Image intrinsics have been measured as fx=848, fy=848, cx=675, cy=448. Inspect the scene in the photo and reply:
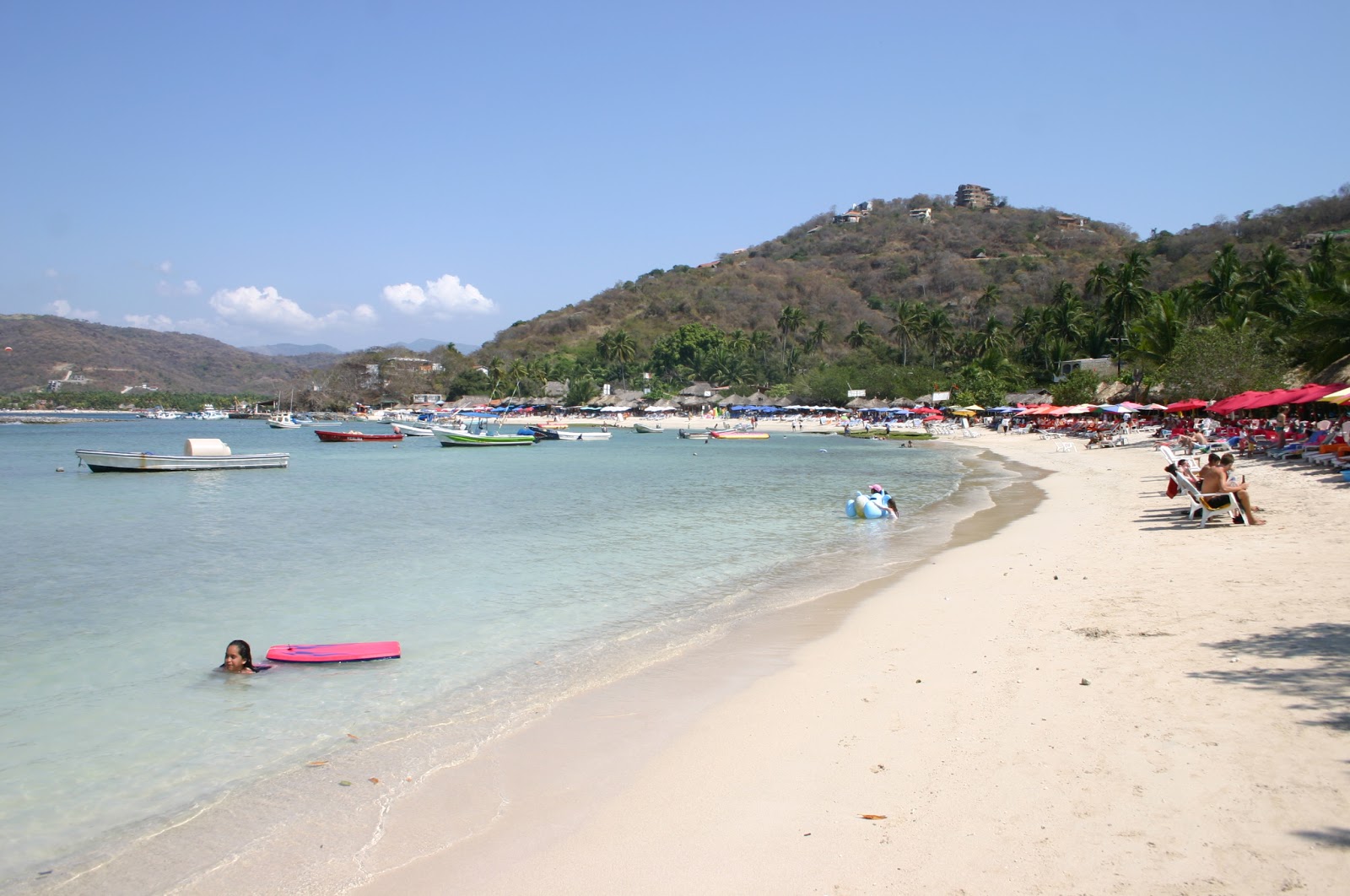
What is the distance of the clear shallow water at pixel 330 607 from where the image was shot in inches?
243

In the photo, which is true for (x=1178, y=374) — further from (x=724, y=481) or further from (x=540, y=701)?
(x=540, y=701)

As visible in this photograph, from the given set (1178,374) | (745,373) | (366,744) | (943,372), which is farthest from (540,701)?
(745,373)

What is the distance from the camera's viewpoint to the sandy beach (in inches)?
155

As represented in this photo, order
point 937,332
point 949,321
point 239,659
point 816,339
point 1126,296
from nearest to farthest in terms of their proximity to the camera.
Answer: point 239,659
point 1126,296
point 937,332
point 949,321
point 816,339

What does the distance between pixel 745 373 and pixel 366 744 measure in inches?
3781

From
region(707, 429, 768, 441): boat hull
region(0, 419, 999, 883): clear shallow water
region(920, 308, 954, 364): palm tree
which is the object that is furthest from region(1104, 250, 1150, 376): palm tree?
region(0, 419, 999, 883): clear shallow water

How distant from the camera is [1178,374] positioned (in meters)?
42.8

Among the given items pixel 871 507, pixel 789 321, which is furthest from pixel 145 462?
pixel 789 321

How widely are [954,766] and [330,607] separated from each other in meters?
8.85

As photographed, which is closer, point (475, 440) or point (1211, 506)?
point (1211, 506)

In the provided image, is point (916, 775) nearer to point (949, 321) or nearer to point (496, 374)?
point (949, 321)

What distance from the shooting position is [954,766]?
506cm

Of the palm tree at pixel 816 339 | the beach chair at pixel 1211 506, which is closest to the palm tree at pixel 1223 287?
the beach chair at pixel 1211 506

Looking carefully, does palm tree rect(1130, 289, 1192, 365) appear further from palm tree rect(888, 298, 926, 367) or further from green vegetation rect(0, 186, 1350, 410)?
palm tree rect(888, 298, 926, 367)
